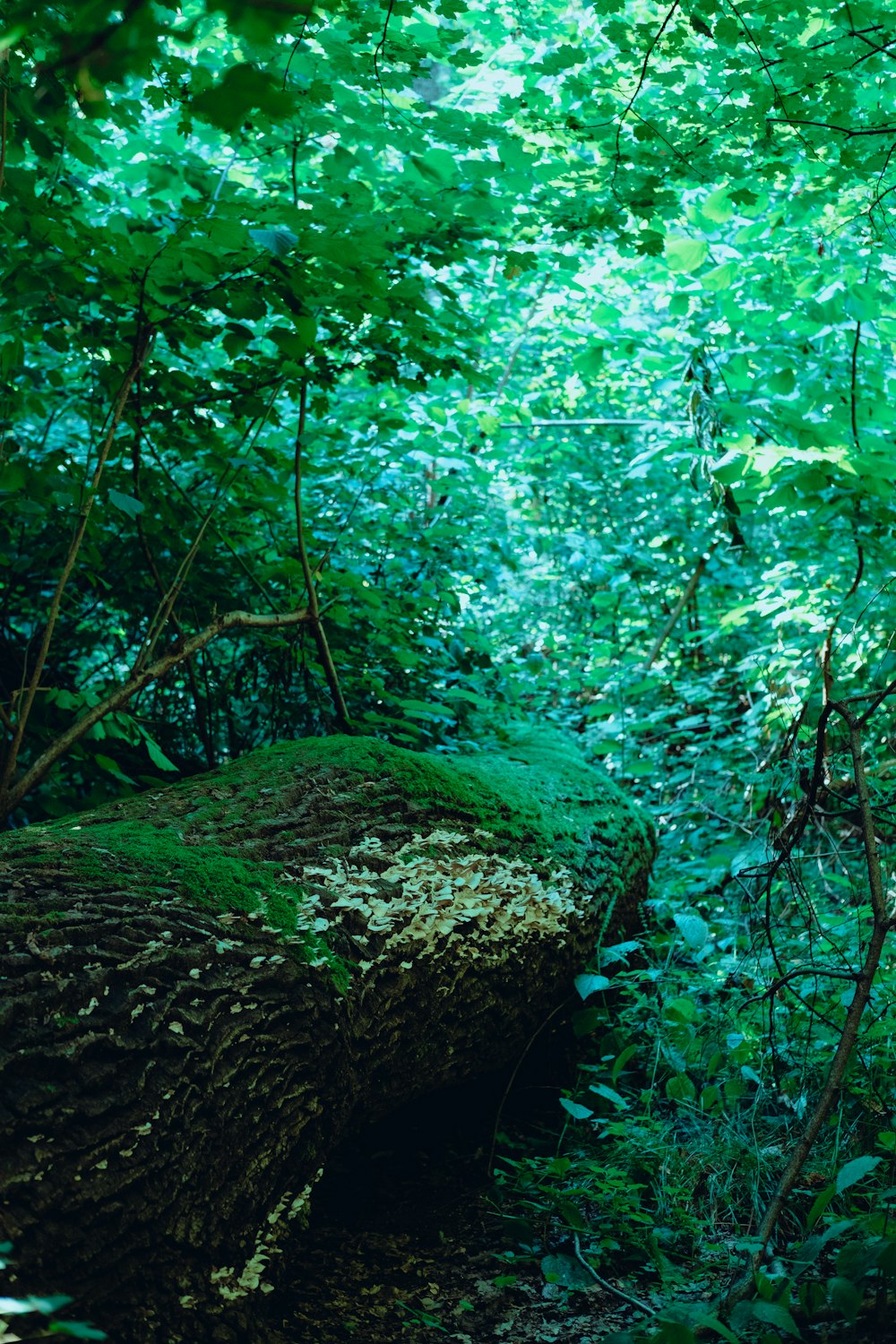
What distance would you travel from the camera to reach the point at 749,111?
2994mm

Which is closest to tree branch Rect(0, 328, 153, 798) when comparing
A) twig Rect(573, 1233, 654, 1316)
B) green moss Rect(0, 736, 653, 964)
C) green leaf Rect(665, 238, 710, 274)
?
green moss Rect(0, 736, 653, 964)

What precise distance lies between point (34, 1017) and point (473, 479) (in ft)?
13.2

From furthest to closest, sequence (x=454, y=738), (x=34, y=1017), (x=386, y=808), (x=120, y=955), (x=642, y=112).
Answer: (x=454, y=738) → (x=642, y=112) → (x=386, y=808) → (x=120, y=955) → (x=34, y=1017)

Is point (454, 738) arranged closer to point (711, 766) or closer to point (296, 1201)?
point (711, 766)

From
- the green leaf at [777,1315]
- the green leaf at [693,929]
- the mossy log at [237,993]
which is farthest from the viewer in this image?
the green leaf at [693,929]

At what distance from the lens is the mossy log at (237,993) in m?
1.38

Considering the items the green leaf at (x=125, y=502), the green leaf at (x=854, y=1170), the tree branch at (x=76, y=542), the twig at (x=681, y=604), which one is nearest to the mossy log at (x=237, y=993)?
the tree branch at (x=76, y=542)

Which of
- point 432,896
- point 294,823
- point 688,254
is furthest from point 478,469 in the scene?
point 432,896

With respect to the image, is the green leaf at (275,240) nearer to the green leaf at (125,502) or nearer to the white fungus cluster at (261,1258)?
the green leaf at (125,502)

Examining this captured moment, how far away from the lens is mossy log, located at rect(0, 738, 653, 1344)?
138 centimetres

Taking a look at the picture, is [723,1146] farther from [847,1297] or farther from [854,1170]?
[847,1297]

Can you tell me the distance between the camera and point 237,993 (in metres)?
1.69

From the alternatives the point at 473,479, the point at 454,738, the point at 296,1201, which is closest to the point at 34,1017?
the point at 296,1201

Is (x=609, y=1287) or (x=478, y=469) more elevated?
(x=478, y=469)
